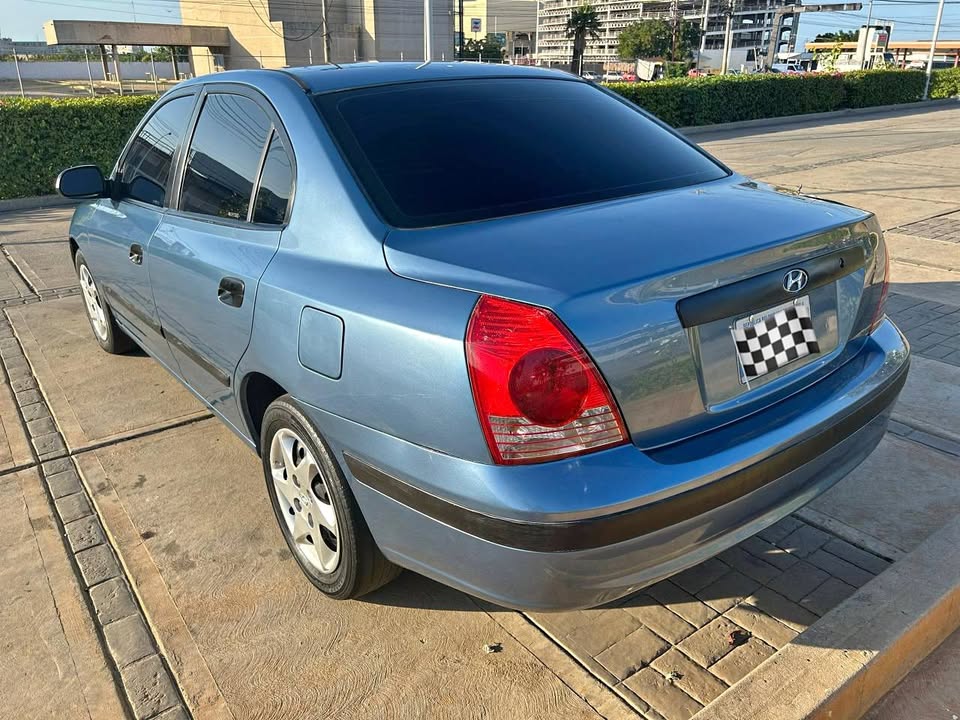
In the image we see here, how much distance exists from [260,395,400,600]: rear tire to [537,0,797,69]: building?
385 feet

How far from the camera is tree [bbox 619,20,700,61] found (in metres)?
96.0

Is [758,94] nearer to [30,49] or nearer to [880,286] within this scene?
[880,286]

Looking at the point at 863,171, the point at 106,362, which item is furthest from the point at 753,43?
the point at 106,362

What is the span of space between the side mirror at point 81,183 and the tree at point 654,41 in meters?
99.6

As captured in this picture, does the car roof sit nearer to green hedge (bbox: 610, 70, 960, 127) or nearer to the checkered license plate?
the checkered license plate

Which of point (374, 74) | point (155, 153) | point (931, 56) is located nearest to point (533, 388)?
point (374, 74)

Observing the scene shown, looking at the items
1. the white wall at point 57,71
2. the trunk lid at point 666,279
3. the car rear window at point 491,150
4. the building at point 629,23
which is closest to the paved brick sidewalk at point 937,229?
the car rear window at point 491,150

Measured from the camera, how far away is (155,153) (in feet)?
12.2

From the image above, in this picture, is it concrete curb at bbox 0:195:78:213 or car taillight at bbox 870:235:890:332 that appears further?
concrete curb at bbox 0:195:78:213

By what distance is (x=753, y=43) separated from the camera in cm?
13025

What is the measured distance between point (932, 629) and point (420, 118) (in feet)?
7.71

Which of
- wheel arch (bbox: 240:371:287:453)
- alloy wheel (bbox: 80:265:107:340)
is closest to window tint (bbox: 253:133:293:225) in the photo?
wheel arch (bbox: 240:371:287:453)

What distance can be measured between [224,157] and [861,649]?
2.76 metres

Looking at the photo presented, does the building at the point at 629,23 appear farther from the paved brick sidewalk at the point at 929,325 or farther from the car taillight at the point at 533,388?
the car taillight at the point at 533,388
